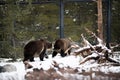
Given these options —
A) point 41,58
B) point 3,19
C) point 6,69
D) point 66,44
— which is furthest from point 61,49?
point 6,69

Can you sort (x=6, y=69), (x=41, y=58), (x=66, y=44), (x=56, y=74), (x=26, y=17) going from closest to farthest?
1. (x=56, y=74)
2. (x=6, y=69)
3. (x=41, y=58)
4. (x=66, y=44)
5. (x=26, y=17)

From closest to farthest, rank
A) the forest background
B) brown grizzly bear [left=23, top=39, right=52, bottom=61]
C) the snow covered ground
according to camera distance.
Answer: the snow covered ground < brown grizzly bear [left=23, top=39, right=52, bottom=61] < the forest background

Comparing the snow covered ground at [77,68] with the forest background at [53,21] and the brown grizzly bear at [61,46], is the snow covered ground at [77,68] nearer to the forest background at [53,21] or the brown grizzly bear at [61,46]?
the brown grizzly bear at [61,46]

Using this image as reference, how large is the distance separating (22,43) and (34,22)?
1.17 metres

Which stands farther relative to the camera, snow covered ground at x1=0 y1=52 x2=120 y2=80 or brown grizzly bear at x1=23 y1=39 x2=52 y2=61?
brown grizzly bear at x1=23 y1=39 x2=52 y2=61

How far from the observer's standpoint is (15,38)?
46.8ft

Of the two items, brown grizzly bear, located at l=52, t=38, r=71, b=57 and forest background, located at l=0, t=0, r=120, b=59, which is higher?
forest background, located at l=0, t=0, r=120, b=59

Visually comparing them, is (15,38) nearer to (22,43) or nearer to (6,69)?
(22,43)

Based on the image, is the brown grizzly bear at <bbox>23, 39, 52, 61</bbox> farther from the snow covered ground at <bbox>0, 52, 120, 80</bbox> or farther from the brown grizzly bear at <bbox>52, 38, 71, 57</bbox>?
the brown grizzly bear at <bbox>52, 38, 71, 57</bbox>

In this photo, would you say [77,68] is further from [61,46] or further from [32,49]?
[61,46]

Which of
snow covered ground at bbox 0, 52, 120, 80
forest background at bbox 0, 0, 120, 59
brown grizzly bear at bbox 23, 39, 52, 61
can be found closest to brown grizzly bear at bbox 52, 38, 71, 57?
forest background at bbox 0, 0, 120, 59

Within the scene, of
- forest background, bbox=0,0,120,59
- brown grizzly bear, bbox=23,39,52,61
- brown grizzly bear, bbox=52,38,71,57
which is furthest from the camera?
forest background, bbox=0,0,120,59

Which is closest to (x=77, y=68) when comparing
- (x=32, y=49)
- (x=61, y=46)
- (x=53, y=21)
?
(x=32, y=49)

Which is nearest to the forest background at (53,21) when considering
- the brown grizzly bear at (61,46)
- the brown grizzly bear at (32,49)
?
the brown grizzly bear at (61,46)
